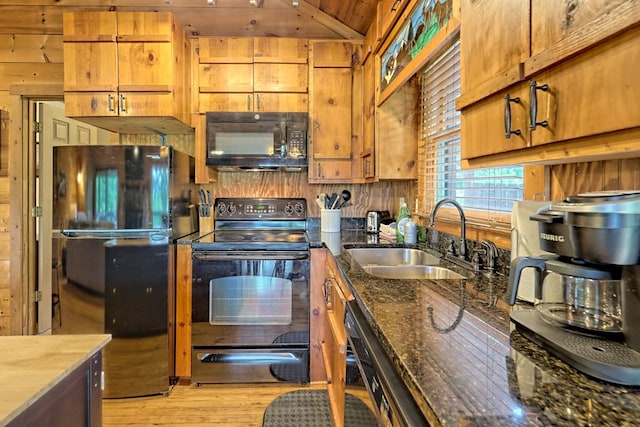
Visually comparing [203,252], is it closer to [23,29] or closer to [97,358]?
[97,358]

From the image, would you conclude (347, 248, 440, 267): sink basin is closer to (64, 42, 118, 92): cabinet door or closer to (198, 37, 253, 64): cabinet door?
(198, 37, 253, 64): cabinet door

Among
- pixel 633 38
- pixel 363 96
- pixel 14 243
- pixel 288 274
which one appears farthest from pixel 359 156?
pixel 14 243

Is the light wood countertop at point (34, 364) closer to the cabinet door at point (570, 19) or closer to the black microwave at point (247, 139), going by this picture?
the cabinet door at point (570, 19)

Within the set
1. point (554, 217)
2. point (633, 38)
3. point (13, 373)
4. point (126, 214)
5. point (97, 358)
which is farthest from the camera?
point (126, 214)

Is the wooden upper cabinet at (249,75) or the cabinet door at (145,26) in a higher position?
the cabinet door at (145,26)

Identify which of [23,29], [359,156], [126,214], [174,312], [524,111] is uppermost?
[23,29]

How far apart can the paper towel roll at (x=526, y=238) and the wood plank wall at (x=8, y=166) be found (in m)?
1.66

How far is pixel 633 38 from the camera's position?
570 mm

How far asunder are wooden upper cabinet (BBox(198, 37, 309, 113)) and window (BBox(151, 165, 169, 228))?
0.76m

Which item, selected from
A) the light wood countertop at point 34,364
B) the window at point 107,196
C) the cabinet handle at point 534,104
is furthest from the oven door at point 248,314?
the cabinet handle at point 534,104

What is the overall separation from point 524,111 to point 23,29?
3.78m

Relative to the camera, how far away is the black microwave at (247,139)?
2650mm

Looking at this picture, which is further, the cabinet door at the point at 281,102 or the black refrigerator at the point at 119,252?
the cabinet door at the point at 281,102

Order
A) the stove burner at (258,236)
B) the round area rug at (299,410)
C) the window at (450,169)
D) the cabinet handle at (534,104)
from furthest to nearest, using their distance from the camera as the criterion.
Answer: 1. the stove burner at (258,236)
2. the round area rug at (299,410)
3. the window at (450,169)
4. the cabinet handle at (534,104)
